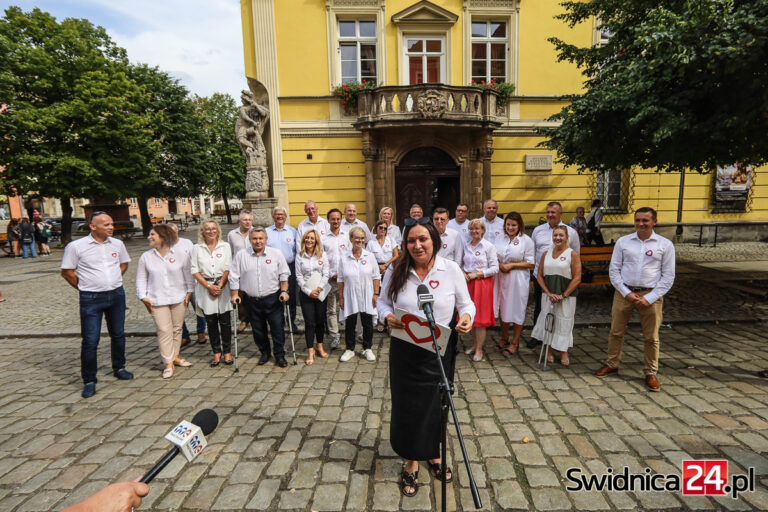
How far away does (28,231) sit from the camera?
18.2 meters

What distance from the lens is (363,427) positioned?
3.81 metres

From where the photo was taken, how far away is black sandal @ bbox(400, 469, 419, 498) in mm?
2881

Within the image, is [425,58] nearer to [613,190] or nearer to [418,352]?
[613,190]

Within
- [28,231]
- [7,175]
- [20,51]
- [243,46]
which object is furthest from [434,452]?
[20,51]

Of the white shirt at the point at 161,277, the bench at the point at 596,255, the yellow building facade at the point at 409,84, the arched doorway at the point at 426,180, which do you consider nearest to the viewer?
the white shirt at the point at 161,277

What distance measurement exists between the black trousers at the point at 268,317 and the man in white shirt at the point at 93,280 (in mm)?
1679

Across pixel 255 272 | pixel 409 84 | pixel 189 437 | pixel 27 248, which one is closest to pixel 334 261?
pixel 255 272

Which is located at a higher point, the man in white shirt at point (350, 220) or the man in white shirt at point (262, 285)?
the man in white shirt at point (350, 220)

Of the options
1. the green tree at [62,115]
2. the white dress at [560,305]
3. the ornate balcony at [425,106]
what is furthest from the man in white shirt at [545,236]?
the green tree at [62,115]

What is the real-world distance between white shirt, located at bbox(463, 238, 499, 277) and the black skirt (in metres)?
2.72

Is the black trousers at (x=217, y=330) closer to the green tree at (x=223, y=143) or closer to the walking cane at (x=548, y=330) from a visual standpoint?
the walking cane at (x=548, y=330)

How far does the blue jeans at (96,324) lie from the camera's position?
187 inches

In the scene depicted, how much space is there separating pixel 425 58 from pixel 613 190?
8.76 m

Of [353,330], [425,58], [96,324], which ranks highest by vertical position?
[425,58]
